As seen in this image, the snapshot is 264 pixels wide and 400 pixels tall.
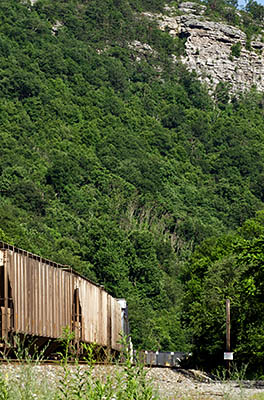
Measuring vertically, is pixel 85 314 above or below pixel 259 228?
below

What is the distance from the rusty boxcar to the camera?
19.8m

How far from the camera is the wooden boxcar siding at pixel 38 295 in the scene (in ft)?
66.6

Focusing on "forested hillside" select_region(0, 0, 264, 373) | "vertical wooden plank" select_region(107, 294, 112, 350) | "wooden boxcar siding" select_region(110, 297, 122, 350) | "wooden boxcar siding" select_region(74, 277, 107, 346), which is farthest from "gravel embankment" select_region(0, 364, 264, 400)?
"forested hillside" select_region(0, 0, 264, 373)

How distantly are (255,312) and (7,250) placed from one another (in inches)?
993

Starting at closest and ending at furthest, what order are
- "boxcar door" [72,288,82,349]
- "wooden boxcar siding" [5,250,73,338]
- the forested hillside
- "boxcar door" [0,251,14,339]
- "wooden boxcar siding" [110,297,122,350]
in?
"boxcar door" [0,251,14,339] < "wooden boxcar siding" [5,250,73,338] < "boxcar door" [72,288,82,349] < "wooden boxcar siding" [110,297,122,350] < the forested hillside

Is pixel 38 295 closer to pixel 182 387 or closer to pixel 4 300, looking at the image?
pixel 4 300

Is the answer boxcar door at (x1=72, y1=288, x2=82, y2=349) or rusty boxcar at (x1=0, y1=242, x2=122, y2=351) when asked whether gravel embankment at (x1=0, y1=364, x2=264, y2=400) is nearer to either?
rusty boxcar at (x1=0, y1=242, x2=122, y2=351)

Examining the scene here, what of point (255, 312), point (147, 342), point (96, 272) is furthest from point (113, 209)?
point (255, 312)

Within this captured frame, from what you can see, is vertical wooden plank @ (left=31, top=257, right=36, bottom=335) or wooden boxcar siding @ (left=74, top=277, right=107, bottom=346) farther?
wooden boxcar siding @ (left=74, top=277, right=107, bottom=346)

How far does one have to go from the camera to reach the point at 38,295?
22.6 meters

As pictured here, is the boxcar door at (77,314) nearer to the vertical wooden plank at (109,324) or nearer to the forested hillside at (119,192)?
the vertical wooden plank at (109,324)

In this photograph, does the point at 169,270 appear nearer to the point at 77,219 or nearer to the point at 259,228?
the point at 77,219

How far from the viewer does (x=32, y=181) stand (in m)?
145

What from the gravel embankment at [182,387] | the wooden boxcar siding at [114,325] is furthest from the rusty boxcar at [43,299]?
the wooden boxcar siding at [114,325]
